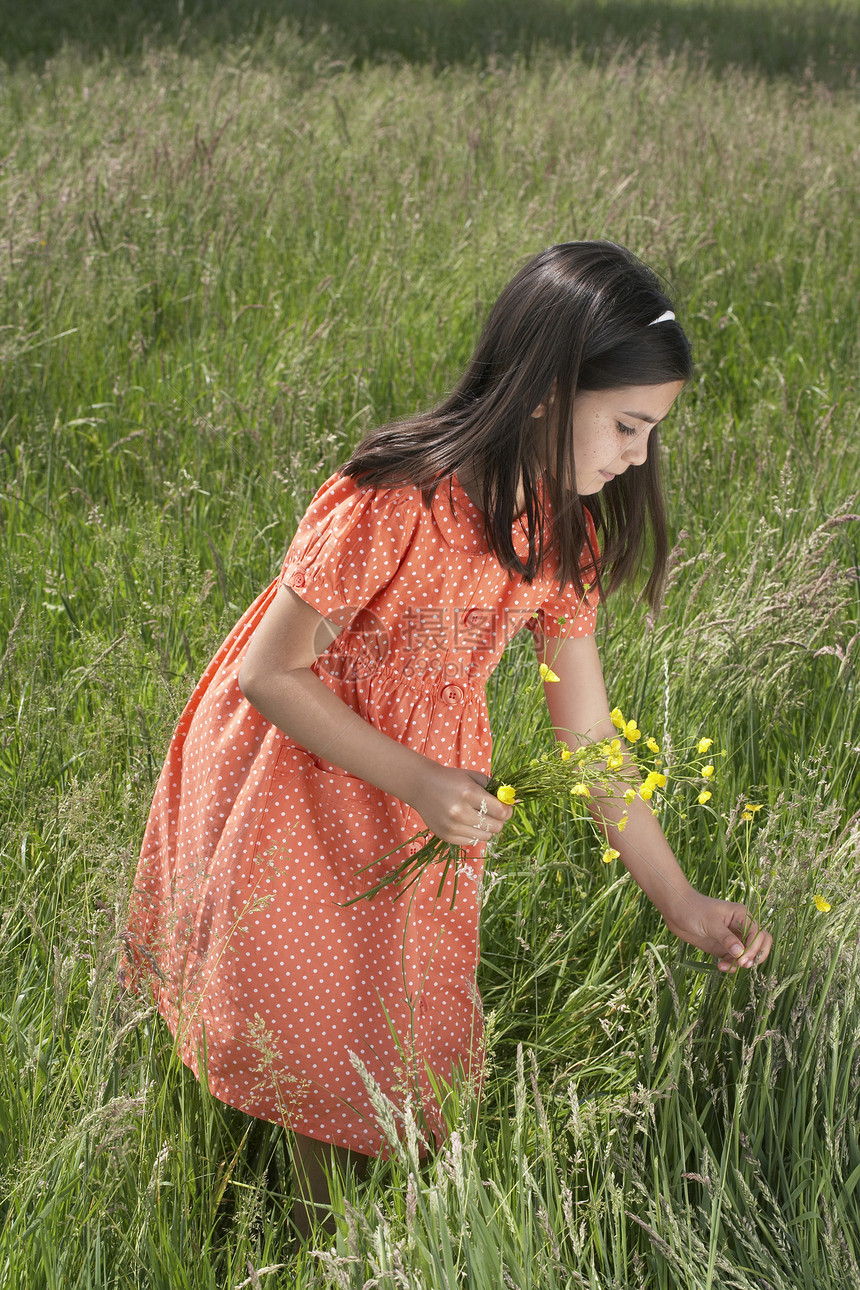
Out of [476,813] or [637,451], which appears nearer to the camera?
[476,813]

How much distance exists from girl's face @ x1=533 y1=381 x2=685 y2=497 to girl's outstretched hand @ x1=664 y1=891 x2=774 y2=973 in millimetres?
602

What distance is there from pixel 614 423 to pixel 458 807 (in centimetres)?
53

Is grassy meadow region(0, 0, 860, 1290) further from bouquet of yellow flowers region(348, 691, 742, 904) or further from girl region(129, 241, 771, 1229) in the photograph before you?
bouquet of yellow flowers region(348, 691, 742, 904)

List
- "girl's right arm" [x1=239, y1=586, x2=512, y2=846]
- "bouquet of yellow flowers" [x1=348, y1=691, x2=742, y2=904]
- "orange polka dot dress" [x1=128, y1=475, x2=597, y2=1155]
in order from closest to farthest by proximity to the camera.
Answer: "bouquet of yellow flowers" [x1=348, y1=691, x2=742, y2=904] → "girl's right arm" [x1=239, y1=586, x2=512, y2=846] → "orange polka dot dress" [x1=128, y1=475, x2=597, y2=1155]

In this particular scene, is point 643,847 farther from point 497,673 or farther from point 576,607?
point 497,673

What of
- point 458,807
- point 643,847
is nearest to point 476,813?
point 458,807

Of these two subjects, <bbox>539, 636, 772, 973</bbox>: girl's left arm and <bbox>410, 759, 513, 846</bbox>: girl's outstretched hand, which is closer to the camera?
<bbox>410, 759, 513, 846</bbox>: girl's outstretched hand

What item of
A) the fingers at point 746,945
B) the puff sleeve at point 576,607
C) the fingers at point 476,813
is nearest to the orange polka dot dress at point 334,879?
the puff sleeve at point 576,607

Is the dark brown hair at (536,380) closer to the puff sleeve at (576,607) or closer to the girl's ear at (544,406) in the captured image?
the girl's ear at (544,406)

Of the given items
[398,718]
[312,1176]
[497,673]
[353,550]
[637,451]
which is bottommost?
[312,1176]

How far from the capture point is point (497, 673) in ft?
7.10

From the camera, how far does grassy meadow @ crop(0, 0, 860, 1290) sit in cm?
122

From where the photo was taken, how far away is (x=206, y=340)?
3297mm

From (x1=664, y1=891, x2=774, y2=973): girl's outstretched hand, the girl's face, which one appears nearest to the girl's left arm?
(x1=664, y1=891, x2=774, y2=973): girl's outstretched hand
